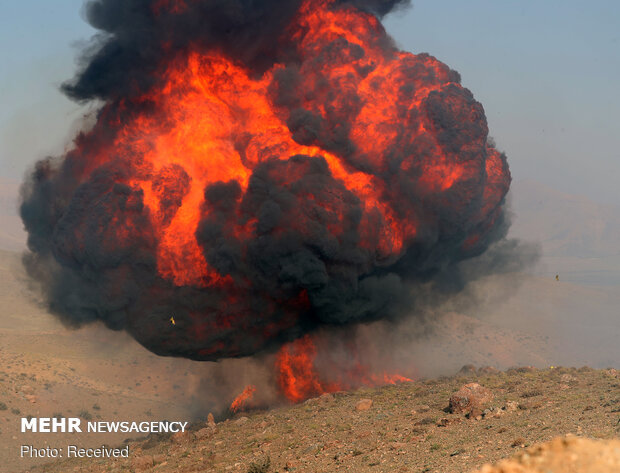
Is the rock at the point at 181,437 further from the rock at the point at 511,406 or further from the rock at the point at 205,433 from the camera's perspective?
the rock at the point at 511,406

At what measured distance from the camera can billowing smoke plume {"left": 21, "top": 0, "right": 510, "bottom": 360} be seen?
3666cm

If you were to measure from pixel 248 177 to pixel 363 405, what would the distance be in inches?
631

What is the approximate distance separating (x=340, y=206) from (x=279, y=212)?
12.7ft

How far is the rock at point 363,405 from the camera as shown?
114 ft

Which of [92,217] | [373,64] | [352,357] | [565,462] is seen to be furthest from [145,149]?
[565,462]

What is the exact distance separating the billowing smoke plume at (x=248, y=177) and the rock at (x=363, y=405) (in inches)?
249

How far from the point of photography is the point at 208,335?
3844cm

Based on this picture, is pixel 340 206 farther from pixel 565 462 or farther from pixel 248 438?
pixel 565 462

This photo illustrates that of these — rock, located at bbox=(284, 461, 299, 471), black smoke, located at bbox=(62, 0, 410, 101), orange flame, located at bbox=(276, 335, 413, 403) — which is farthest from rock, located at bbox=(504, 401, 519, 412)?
black smoke, located at bbox=(62, 0, 410, 101)

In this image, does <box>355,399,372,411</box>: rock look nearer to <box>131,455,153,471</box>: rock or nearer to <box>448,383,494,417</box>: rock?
<box>448,383,494,417</box>: rock

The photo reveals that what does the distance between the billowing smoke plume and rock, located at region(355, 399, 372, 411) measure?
A: 249 inches

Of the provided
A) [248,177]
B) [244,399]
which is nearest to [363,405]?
[244,399]

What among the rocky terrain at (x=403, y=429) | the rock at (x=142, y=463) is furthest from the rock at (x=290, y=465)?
the rock at (x=142, y=463)

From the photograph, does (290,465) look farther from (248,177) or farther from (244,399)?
(248,177)
